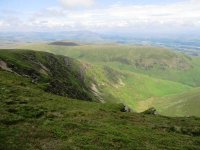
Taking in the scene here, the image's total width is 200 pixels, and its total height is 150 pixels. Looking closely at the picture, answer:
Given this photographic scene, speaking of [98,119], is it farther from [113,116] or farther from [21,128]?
[21,128]

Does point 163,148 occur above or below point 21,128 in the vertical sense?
below

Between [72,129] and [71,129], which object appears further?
[72,129]

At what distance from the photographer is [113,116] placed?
5981 centimetres

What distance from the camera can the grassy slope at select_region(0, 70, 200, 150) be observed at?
130ft

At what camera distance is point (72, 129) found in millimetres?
46031

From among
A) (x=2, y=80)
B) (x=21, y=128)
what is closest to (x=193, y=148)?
(x=21, y=128)

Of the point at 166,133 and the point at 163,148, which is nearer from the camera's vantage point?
the point at 163,148

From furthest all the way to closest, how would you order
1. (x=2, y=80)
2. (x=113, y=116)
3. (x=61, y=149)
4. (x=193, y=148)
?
(x=2, y=80) < (x=113, y=116) < (x=193, y=148) < (x=61, y=149)

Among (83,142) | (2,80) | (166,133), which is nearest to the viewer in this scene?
(83,142)

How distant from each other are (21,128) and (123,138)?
1355 centimetres

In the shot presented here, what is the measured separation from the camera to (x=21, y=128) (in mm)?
43594

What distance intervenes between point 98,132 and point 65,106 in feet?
59.1

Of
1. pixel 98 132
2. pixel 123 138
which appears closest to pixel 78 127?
pixel 98 132

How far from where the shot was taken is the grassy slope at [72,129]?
1559 inches
